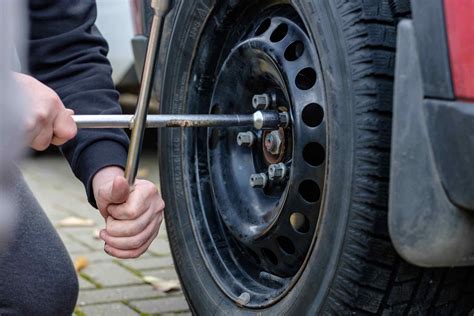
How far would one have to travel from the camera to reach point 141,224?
132 cm

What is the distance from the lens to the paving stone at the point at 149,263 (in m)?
2.68

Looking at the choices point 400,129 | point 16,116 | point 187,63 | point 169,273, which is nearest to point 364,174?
point 400,129

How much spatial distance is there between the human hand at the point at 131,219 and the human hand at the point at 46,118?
0.23 meters

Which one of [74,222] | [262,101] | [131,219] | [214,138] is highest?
[262,101]

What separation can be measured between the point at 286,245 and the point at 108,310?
2.88 feet

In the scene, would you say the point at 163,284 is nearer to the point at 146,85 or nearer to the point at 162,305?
the point at 162,305

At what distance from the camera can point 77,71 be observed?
1613 millimetres

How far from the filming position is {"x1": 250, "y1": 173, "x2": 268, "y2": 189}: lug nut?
61.5 inches

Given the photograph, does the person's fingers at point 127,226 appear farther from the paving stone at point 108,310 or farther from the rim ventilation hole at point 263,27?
the paving stone at point 108,310

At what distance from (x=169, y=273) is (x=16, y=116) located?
2.19 meters

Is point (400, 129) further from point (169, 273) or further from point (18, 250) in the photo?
point (169, 273)

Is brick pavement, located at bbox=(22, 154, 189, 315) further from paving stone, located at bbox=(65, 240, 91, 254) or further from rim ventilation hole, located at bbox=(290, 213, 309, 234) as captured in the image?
rim ventilation hole, located at bbox=(290, 213, 309, 234)

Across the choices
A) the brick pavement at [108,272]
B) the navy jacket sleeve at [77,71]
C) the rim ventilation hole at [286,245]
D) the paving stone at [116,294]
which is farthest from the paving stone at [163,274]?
A: the rim ventilation hole at [286,245]

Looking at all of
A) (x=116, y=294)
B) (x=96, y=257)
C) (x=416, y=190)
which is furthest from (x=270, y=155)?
(x=96, y=257)
